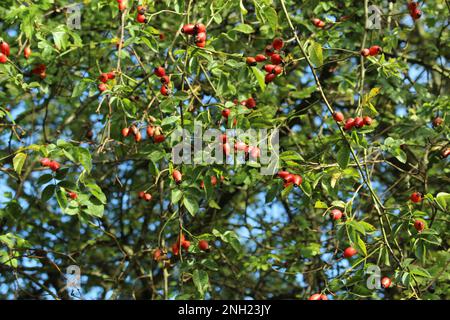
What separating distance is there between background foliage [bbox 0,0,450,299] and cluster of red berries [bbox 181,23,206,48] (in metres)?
0.05

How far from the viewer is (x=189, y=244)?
3.29m

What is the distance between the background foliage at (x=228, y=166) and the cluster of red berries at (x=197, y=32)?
5 cm

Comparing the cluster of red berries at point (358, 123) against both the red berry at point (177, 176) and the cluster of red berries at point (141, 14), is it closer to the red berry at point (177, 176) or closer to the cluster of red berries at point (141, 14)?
the red berry at point (177, 176)

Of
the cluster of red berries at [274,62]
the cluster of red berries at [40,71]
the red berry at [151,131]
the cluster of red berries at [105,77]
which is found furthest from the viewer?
the cluster of red berries at [40,71]

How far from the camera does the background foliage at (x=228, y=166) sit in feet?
10.3

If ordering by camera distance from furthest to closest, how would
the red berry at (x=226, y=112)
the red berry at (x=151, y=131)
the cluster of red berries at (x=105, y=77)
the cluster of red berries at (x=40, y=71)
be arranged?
the cluster of red berries at (x=40, y=71), the cluster of red berries at (x=105, y=77), the red berry at (x=151, y=131), the red berry at (x=226, y=112)

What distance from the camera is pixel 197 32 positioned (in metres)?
3.02

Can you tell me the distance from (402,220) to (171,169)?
991 mm

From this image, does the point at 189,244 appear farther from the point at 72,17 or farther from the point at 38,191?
the point at 38,191

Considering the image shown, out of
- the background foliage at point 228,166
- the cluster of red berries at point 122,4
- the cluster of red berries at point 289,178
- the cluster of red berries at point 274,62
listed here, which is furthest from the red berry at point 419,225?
the cluster of red berries at point 122,4

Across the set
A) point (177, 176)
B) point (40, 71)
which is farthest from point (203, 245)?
point (40, 71)

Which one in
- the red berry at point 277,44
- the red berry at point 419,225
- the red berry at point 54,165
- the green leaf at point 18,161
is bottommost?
the red berry at point 419,225

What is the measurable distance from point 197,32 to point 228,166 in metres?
0.77
